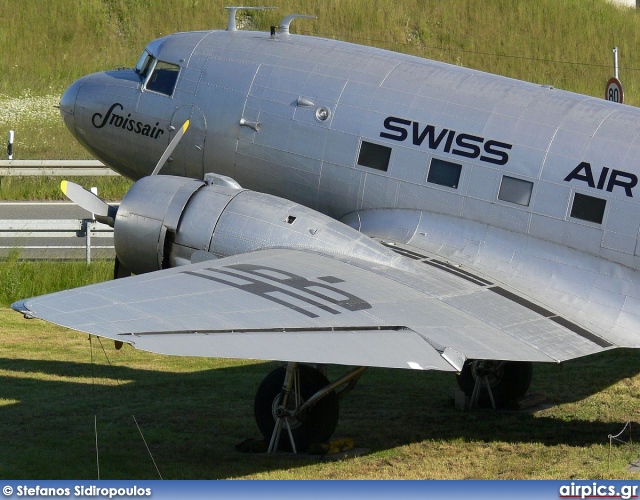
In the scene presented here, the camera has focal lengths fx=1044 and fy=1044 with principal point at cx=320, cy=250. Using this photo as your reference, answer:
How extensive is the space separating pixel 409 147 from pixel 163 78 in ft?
14.3

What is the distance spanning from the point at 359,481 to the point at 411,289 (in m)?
2.33

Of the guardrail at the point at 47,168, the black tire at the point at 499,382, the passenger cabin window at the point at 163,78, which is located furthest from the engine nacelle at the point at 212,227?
the guardrail at the point at 47,168

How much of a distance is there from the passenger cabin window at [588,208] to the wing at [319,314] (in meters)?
1.22

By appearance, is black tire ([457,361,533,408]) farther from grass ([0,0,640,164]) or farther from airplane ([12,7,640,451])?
grass ([0,0,640,164])

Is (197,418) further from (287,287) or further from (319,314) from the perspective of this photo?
(319,314)

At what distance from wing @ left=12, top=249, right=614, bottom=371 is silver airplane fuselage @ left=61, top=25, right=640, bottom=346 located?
2.44 ft

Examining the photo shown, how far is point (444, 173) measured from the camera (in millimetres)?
13281

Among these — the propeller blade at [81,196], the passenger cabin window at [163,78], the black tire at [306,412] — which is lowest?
the black tire at [306,412]

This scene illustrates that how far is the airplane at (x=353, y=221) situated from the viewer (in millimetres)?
9805

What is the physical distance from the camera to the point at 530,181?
41.7 ft

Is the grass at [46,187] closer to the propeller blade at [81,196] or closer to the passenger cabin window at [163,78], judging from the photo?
the passenger cabin window at [163,78]

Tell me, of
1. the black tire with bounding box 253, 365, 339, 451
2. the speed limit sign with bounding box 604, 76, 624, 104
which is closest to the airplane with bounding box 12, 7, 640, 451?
the black tire with bounding box 253, 365, 339, 451

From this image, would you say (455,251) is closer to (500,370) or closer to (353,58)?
(500,370)

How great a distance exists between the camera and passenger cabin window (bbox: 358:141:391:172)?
13.7 m
